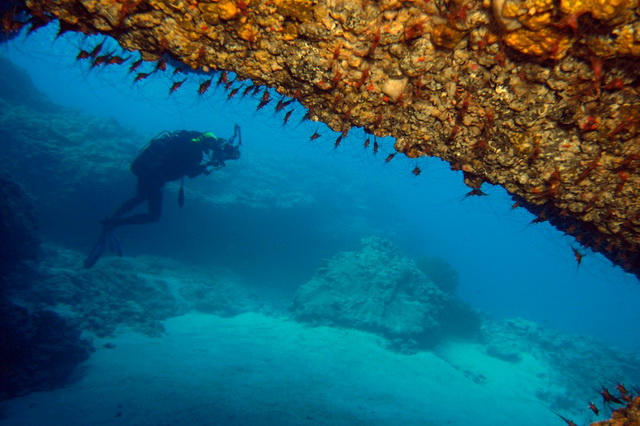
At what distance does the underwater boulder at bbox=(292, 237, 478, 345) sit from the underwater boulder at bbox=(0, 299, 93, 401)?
1010cm

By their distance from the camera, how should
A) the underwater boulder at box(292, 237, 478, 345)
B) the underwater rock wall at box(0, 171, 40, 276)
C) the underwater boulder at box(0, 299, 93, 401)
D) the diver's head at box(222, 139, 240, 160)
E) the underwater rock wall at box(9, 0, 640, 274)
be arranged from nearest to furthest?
the underwater rock wall at box(9, 0, 640, 274) < the underwater boulder at box(0, 299, 93, 401) < the underwater rock wall at box(0, 171, 40, 276) < the diver's head at box(222, 139, 240, 160) < the underwater boulder at box(292, 237, 478, 345)

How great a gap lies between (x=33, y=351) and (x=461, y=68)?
11.3 m

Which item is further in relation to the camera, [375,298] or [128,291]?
[375,298]

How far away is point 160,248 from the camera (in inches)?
681

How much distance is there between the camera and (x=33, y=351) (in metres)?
7.70

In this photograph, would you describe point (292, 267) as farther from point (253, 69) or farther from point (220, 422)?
point (253, 69)

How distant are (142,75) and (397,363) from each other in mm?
14009

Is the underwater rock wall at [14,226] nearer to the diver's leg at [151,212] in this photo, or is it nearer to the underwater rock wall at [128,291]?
the underwater rock wall at [128,291]

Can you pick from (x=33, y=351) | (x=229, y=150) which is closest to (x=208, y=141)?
(x=229, y=150)

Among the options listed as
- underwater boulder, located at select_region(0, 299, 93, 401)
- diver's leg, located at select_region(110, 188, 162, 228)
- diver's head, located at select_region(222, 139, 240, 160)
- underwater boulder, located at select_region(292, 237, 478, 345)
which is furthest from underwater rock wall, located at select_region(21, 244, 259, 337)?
diver's head, located at select_region(222, 139, 240, 160)

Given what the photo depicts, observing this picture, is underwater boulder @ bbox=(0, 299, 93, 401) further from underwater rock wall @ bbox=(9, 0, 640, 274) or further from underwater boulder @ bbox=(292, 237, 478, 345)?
underwater boulder @ bbox=(292, 237, 478, 345)

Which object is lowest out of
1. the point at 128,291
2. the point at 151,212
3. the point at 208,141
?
the point at 128,291

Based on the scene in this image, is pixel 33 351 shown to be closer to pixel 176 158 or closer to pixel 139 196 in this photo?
pixel 139 196

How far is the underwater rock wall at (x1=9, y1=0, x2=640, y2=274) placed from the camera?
6.53 feet
